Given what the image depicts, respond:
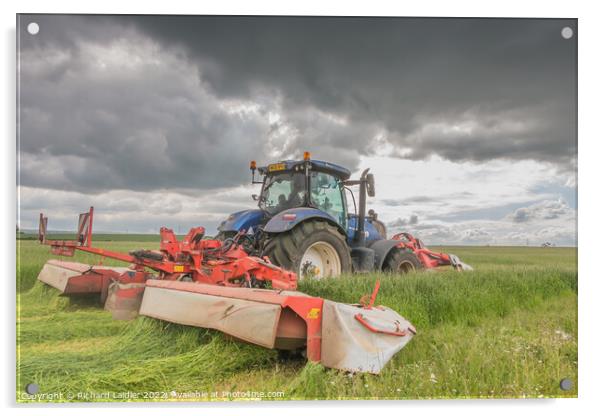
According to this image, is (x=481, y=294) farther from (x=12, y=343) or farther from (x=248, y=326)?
(x=12, y=343)

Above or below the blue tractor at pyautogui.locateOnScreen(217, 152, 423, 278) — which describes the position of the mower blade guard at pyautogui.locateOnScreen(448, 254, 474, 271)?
below

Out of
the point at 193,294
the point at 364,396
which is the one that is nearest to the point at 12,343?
the point at 193,294

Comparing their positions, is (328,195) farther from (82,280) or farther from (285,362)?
(82,280)

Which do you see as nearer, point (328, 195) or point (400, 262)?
point (328, 195)

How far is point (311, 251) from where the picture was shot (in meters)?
6.04

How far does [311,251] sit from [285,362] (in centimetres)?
227

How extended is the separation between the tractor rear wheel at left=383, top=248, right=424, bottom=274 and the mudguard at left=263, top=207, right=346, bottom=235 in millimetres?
1998

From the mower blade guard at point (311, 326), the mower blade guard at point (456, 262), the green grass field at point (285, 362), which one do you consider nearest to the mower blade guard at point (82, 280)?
the green grass field at point (285, 362)

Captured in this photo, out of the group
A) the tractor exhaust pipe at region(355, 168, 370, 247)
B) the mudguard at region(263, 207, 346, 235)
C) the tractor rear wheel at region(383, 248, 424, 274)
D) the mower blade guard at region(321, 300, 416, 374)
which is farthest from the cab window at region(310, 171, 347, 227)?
the mower blade guard at region(321, 300, 416, 374)

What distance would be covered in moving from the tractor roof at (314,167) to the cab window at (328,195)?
3.2 inches

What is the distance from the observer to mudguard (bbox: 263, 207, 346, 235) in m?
5.63

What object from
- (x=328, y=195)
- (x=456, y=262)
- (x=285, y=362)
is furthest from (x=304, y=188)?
(x=456, y=262)

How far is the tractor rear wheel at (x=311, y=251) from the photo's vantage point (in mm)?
5625

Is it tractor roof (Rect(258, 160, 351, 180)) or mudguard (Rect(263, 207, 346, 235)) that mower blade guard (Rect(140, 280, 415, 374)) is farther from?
tractor roof (Rect(258, 160, 351, 180))
